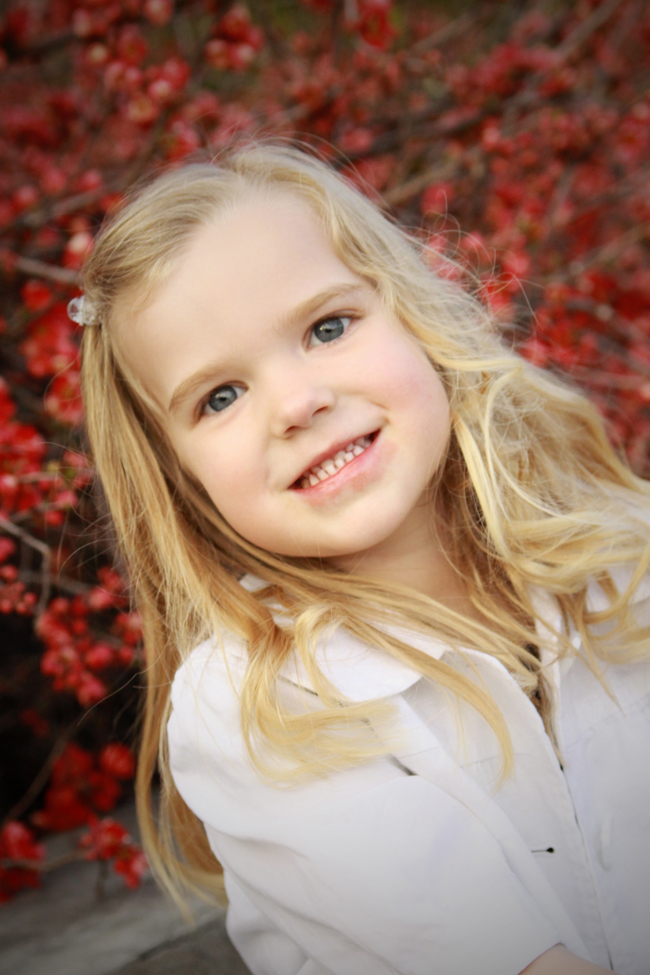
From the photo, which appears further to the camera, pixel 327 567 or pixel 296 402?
pixel 327 567

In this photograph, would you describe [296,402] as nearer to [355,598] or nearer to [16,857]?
[355,598]

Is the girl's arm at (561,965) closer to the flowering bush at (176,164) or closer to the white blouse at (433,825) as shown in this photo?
the white blouse at (433,825)

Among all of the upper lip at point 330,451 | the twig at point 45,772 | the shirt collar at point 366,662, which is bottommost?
the twig at point 45,772

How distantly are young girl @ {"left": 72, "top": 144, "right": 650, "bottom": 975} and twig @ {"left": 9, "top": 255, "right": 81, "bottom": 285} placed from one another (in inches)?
11.9

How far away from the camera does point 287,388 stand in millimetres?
1125

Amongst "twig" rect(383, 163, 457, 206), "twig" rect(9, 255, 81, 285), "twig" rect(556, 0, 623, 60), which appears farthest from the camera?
"twig" rect(556, 0, 623, 60)

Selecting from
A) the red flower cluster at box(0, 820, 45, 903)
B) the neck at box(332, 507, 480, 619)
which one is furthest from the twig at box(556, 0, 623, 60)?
the red flower cluster at box(0, 820, 45, 903)

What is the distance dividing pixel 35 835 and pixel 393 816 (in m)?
1.35

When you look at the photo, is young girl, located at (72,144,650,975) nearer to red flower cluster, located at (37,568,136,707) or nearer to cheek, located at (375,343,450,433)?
cheek, located at (375,343,450,433)

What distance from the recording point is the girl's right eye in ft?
3.92

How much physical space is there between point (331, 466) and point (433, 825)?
1.71 ft

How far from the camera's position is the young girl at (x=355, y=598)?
1011mm

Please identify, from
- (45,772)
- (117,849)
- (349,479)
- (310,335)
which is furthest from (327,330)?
(45,772)

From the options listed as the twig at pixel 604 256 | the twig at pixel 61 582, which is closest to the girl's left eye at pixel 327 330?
the twig at pixel 61 582
